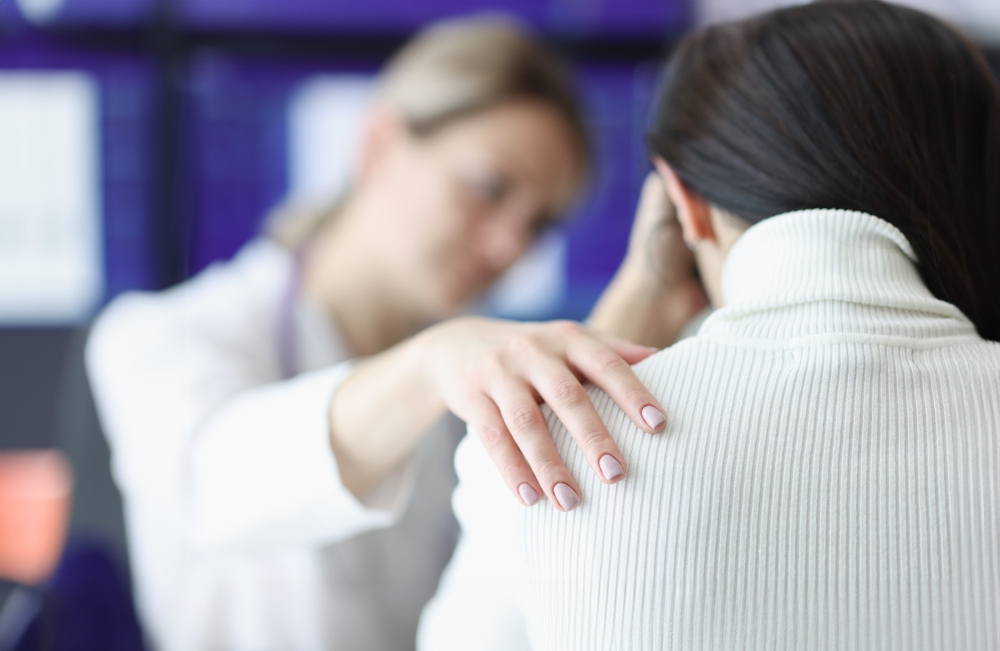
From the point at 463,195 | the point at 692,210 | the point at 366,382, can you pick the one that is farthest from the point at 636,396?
the point at 463,195

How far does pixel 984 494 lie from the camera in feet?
1.57

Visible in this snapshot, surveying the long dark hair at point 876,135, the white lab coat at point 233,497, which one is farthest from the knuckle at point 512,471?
the white lab coat at point 233,497

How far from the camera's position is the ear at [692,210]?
0.68 m

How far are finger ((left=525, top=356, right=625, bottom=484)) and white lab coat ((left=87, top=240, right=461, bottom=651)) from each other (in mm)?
399

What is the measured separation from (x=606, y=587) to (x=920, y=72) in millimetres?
434

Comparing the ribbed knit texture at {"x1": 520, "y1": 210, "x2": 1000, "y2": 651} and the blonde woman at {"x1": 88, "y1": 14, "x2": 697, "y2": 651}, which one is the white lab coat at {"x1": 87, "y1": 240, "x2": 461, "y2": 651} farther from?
the ribbed knit texture at {"x1": 520, "y1": 210, "x2": 1000, "y2": 651}

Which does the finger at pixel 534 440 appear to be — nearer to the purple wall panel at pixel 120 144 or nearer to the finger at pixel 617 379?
the finger at pixel 617 379

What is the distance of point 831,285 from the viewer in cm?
54

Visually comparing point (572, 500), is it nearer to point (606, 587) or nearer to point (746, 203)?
point (606, 587)

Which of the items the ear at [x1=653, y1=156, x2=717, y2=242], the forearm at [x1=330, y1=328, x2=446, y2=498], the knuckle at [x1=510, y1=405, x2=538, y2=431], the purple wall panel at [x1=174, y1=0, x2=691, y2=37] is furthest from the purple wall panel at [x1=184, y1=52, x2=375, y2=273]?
the knuckle at [x1=510, y1=405, x2=538, y2=431]

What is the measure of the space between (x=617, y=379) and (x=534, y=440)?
7cm

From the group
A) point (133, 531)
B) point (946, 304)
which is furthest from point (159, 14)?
point (946, 304)

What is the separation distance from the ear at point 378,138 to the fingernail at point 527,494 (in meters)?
1.05

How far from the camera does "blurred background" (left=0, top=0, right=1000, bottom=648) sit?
7.65ft
